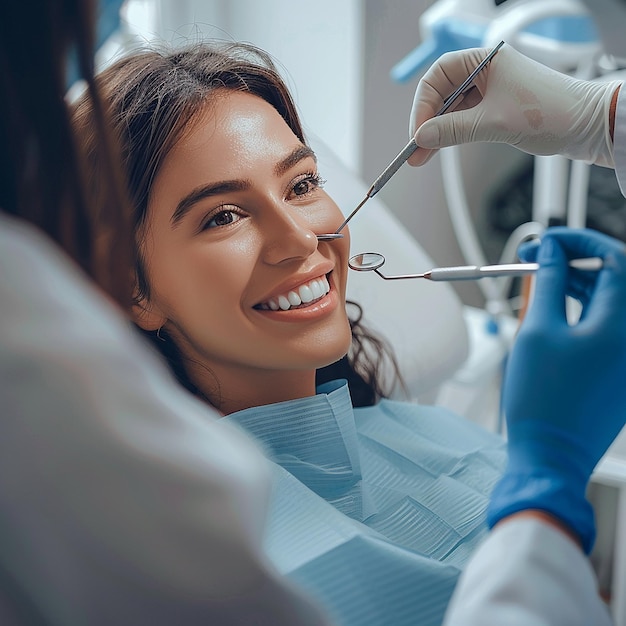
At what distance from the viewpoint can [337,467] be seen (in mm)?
856

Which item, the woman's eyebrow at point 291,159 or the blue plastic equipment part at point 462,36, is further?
the blue plastic equipment part at point 462,36

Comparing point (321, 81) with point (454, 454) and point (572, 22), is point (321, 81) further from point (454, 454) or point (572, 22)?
point (454, 454)

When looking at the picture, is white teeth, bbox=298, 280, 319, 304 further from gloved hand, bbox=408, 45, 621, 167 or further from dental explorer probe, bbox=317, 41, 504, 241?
gloved hand, bbox=408, 45, 621, 167

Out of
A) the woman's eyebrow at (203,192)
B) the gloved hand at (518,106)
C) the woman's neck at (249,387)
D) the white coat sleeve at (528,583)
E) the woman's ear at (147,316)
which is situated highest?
the gloved hand at (518,106)

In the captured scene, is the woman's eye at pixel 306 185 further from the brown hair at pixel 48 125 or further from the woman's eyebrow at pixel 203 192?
the brown hair at pixel 48 125

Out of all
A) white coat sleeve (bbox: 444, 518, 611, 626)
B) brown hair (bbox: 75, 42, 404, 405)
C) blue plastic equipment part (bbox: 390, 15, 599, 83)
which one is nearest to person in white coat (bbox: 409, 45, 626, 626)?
white coat sleeve (bbox: 444, 518, 611, 626)

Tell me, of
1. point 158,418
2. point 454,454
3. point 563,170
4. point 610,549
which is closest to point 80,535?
point 158,418

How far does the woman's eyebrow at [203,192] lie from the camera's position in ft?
2.81

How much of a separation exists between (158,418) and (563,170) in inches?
45.0

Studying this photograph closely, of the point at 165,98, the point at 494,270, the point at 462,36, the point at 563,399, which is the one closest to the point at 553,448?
the point at 563,399

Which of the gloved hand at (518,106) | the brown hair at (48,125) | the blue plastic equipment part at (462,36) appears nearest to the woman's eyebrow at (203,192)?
the gloved hand at (518,106)

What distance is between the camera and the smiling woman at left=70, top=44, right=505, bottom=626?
2.80 ft

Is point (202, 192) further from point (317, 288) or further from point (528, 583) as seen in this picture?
point (528, 583)

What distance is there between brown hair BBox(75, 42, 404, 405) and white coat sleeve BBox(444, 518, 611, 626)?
485 millimetres
